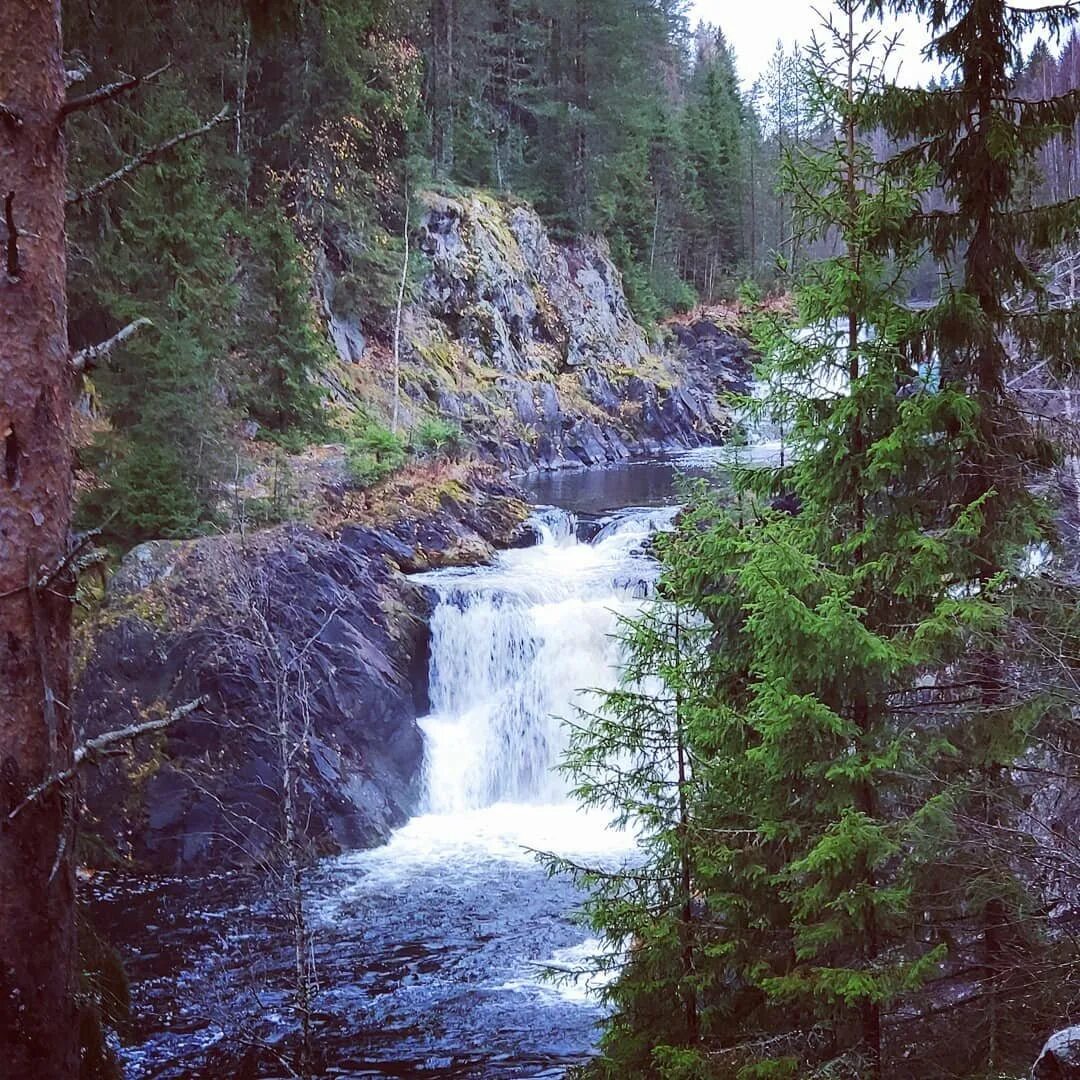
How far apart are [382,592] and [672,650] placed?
10938 mm

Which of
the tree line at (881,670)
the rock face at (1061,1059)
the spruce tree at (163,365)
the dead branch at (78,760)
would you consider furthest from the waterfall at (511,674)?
the dead branch at (78,760)

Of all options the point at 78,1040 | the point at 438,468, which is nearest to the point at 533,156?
the point at 438,468

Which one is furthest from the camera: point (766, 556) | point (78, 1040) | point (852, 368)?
point (852, 368)

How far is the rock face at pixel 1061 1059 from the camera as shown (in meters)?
4.10

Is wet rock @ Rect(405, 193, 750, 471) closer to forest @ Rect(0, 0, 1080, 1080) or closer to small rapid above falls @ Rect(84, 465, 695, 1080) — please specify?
forest @ Rect(0, 0, 1080, 1080)

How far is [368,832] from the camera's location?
14398mm

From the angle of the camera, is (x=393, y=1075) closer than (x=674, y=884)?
No

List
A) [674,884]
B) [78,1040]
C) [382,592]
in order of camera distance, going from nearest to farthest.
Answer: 1. [78,1040]
2. [674,884]
3. [382,592]

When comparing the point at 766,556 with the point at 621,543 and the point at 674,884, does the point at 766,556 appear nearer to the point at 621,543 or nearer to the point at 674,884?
the point at 674,884

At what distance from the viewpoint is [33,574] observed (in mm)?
3275

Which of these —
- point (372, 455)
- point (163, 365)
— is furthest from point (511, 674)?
point (163, 365)

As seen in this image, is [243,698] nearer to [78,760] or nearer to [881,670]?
[881,670]

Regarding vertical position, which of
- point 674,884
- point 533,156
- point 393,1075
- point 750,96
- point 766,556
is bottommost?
point 393,1075

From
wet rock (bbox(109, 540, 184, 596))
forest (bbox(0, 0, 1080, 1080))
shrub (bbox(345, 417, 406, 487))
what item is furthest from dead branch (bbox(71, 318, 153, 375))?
shrub (bbox(345, 417, 406, 487))
